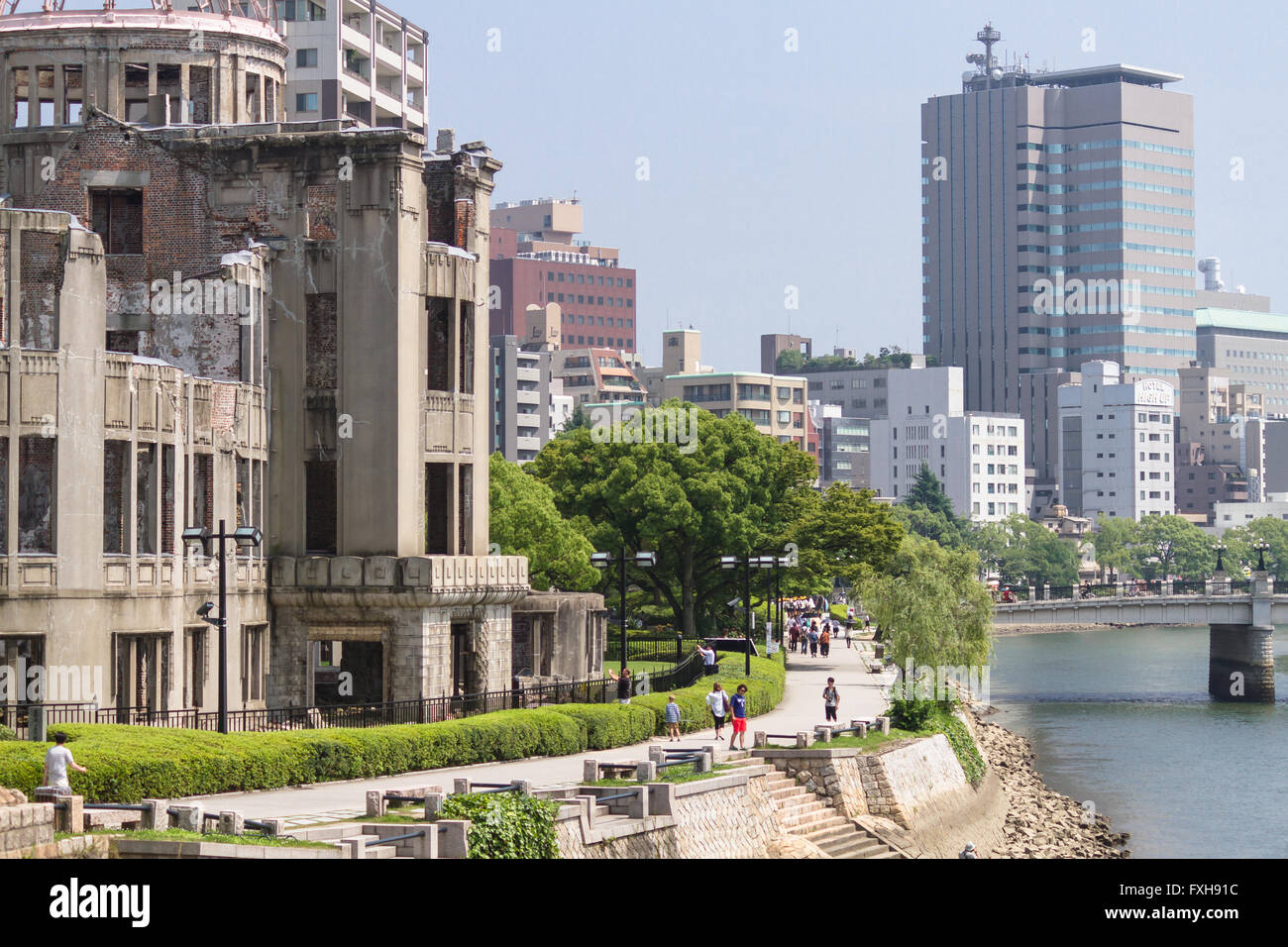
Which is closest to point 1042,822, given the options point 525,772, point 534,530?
point 525,772

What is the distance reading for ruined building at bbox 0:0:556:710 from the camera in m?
50.4

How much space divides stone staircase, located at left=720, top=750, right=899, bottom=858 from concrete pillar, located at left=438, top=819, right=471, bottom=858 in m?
14.8

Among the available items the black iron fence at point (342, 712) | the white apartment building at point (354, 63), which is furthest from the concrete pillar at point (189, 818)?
the white apartment building at point (354, 63)

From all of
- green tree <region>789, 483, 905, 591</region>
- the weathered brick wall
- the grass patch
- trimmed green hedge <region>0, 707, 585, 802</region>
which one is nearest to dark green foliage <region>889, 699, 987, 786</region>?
the grass patch

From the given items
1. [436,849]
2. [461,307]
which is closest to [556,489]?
[461,307]

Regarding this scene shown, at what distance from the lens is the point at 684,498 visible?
87625 millimetres

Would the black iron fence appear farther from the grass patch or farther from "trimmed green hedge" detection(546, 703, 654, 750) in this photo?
the grass patch

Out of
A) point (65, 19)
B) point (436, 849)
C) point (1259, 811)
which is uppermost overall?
point (65, 19)

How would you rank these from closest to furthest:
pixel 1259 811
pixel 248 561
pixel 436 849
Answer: pixel 436 849, pixel 248 561, pixel 1259 811

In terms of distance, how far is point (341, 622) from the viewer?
179 ft

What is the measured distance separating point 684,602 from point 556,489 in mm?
7566

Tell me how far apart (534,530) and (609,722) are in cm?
3186
